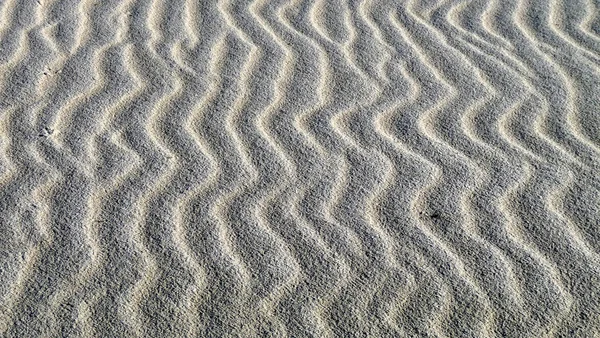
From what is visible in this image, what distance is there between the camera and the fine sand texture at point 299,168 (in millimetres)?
2846

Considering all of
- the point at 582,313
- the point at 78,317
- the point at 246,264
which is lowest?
the point at 582,313

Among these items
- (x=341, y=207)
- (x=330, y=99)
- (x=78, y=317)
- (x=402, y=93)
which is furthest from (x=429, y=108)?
(x=78, y=317)

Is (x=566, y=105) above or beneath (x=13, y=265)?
beneath

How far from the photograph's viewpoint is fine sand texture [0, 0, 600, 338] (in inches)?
112

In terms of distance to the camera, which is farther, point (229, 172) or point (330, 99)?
point (330, 99)

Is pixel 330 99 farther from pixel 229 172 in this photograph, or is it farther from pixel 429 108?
pixel 229 172

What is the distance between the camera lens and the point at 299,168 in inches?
138

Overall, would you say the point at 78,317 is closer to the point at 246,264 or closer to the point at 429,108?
the point at 246,264

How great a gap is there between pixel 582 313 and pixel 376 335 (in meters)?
0.64

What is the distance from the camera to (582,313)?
283 cm

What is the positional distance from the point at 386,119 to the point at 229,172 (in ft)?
2.47

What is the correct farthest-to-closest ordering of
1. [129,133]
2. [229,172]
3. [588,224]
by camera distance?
[129,133] → [229,172] → [588,224]

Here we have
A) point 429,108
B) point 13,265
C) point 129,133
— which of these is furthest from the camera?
point 429,108

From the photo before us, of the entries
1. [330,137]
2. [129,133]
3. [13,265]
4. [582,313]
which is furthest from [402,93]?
[13,265]
